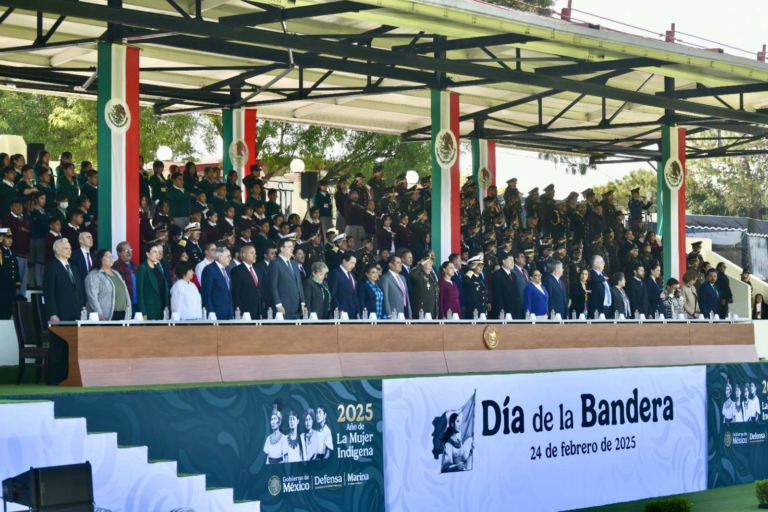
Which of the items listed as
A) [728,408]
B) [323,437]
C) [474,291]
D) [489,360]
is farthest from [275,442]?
[728,408]

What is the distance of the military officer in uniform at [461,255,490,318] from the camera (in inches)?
661

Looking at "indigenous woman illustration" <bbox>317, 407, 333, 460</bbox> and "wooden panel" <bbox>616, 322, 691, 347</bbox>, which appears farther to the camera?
"wooden panel" <bbox>616, 322, 691, 347</bbox>

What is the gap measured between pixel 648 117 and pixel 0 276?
A: 17191 millimetres

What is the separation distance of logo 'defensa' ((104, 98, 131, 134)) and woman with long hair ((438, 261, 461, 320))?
4.69 meters

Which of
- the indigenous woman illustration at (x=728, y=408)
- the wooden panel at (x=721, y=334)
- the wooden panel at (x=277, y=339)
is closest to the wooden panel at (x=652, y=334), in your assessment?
the wooden panel at (x=721, y=334)

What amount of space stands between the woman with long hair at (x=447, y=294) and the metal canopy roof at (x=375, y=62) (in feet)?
10.7

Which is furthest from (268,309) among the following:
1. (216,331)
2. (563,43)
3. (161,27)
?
(563,43)

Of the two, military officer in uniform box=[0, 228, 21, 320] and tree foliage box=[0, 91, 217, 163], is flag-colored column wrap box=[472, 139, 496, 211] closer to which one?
tree foliage box=[0, 91, 217, 163]

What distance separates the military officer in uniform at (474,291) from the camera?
16781mm

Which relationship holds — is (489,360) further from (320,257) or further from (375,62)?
(375,62)

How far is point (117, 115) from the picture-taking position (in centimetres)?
1498

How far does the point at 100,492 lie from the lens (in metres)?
9.27

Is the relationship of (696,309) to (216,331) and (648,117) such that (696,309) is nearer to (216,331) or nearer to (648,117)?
(648,117)

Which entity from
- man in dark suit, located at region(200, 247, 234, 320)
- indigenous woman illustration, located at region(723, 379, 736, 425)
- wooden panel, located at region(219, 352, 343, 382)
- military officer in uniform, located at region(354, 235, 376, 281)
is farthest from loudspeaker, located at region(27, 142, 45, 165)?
indigenous woman illustration, located at region(723, 379, 736, 425)
